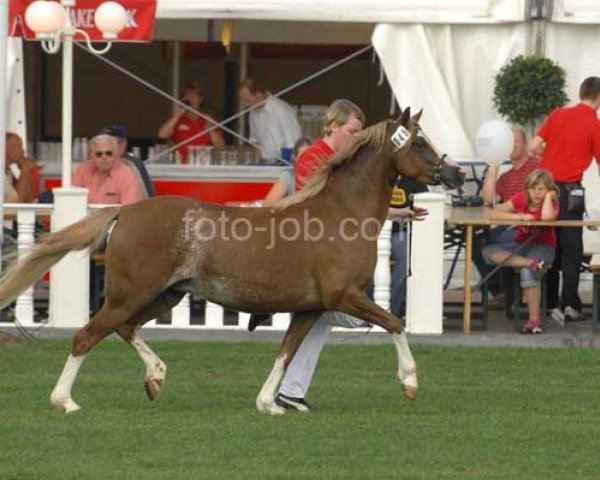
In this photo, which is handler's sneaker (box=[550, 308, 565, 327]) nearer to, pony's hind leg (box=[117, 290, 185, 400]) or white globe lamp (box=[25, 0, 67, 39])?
white globe lamp (box=[25, 0, 67, 39])

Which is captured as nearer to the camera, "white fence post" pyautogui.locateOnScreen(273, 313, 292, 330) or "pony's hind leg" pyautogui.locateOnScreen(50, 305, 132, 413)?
"pony's hind leg" pyautogui.locateOnScreen(50, 305, 132, 413)

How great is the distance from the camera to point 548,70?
1583cm

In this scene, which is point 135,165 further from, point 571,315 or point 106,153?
point 571,315

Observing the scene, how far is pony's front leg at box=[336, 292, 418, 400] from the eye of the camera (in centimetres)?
1005

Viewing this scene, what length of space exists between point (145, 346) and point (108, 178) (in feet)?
15.3

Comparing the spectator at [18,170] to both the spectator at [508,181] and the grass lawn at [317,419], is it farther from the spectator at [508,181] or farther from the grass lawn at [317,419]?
the spectator at [508,181]

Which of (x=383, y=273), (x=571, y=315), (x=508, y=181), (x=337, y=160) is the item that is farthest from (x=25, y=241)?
(x=571, y=315)

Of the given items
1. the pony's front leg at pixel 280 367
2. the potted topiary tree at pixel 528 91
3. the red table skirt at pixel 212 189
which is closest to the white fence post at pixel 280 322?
the potted topiary tree at pixel 528 91

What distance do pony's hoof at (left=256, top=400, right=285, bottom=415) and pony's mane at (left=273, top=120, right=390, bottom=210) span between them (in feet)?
3.41

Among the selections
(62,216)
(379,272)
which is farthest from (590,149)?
(62,216)

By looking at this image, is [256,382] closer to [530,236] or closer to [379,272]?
[379,272]

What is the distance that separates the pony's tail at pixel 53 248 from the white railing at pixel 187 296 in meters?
3.21

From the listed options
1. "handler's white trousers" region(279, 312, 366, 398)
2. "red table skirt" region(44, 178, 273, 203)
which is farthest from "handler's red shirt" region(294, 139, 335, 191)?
"red table skirt" region(44, 178, 273, 203)

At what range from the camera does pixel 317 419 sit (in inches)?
396
